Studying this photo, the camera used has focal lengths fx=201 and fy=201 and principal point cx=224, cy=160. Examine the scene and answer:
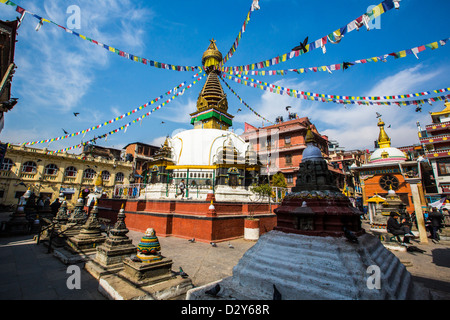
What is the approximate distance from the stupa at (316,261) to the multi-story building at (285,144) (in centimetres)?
1816

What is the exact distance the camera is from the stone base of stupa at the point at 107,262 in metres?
4.83

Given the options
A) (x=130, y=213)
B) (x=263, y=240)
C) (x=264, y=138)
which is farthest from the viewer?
(x=264, y=138)

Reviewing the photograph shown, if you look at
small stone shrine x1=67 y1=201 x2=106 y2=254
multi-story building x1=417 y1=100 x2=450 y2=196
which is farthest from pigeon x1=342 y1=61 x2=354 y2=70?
multi-story building x1=417 y1=100 x2=450 y2=196

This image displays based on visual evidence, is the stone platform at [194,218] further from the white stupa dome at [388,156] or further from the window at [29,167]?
the window at [29,167]

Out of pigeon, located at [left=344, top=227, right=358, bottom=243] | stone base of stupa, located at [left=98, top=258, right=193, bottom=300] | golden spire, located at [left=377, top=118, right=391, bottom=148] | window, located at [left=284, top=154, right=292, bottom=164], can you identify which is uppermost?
golden spire, located at [left=377, top=118, right=391, bottom=148]

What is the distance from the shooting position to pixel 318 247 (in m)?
3.50

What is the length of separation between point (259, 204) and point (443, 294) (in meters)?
8.75

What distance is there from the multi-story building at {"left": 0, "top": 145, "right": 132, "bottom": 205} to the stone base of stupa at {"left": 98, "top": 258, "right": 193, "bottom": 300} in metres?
21.0

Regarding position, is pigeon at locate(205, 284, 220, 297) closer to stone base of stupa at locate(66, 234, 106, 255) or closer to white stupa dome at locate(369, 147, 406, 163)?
stone base of stupa at locate(66, 234, 106, 255)

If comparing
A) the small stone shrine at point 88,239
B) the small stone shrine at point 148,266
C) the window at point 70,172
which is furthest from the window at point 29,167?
the small stone shrine at point 148,266

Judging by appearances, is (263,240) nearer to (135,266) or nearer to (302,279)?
(302,279)

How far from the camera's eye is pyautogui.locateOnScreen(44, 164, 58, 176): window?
2712cm
